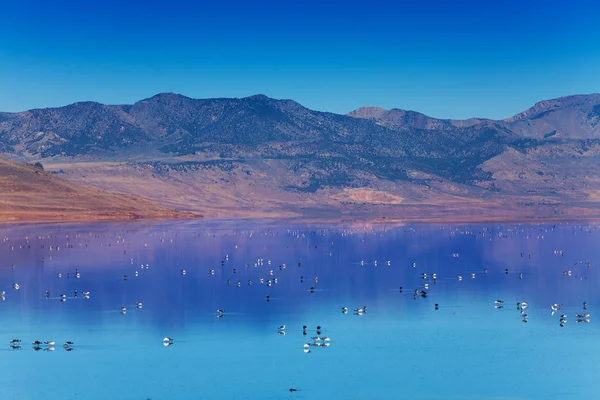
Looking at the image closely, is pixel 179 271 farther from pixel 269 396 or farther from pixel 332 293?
pixel 269 396

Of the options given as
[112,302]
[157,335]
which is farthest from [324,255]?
[157,335]

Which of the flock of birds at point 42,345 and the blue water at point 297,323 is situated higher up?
the flock of birds at point 42,345

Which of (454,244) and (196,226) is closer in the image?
(454,244)

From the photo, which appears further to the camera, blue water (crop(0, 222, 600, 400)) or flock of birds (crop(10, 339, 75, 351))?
flock of birds (crop(10, 339, 75, 351))

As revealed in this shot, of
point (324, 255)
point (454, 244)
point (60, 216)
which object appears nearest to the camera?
point (324, 255)

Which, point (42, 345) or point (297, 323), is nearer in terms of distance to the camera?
point (42, 345)

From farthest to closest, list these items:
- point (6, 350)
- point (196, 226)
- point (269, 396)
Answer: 1. point (196, 226)
2. point (6, 350)
3. point (269, 396)

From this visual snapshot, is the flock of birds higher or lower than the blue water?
higher

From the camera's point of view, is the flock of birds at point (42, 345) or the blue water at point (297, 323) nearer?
the blue water at point (297, 323)
